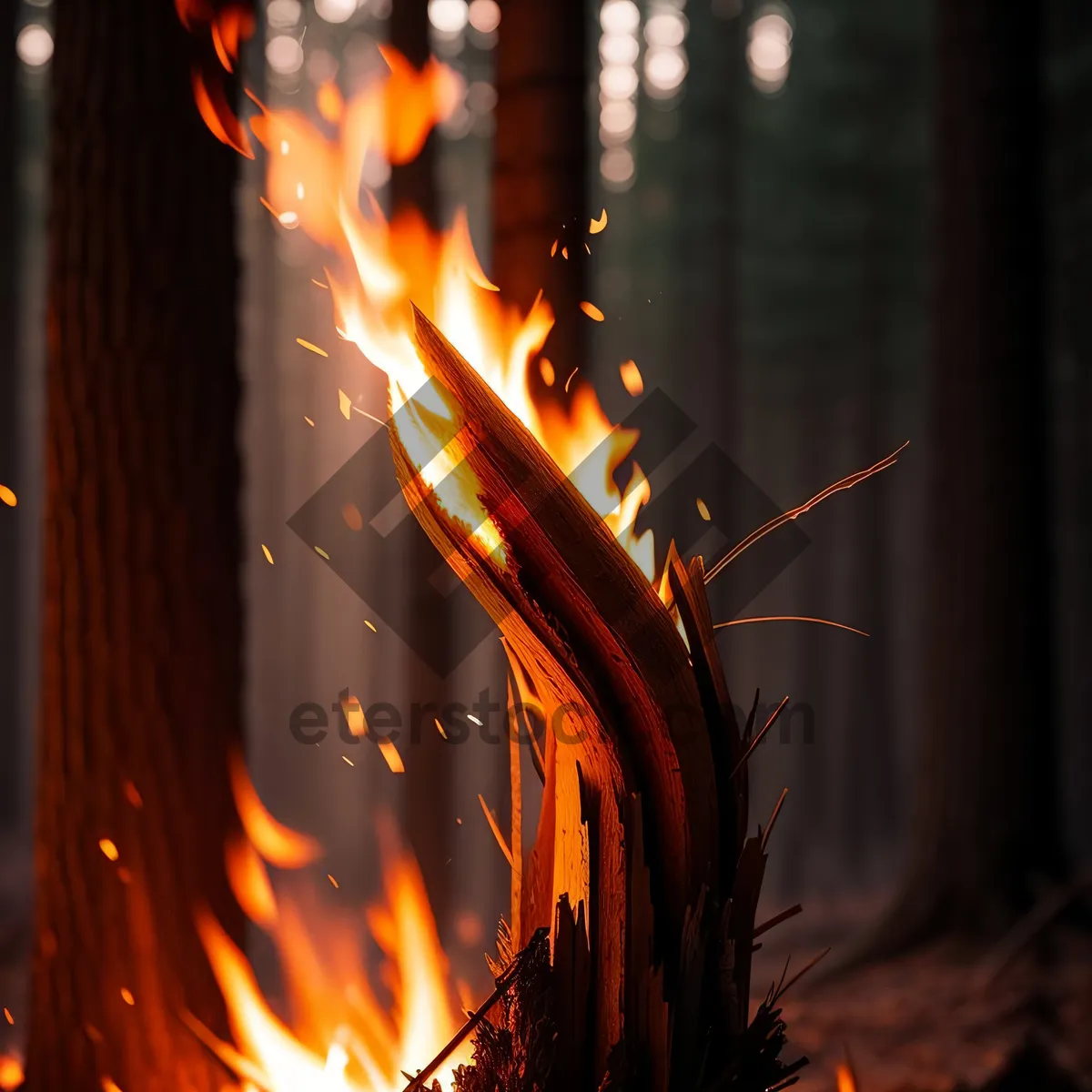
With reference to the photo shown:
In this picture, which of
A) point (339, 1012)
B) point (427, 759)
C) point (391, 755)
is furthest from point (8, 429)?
point (339, 1012)

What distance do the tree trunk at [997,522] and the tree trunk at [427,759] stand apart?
2519mm

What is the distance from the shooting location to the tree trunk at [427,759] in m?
4.29

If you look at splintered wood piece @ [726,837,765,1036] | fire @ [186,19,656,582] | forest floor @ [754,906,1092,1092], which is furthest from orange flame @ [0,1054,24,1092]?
forest floor @ [754,906,1092,1092]

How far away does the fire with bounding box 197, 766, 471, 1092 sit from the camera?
7.78ft

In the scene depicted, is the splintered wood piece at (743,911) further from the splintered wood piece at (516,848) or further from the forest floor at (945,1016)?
the forest floor at (945,1016)

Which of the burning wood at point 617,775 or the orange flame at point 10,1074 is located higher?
the orange flame at point 10,1074

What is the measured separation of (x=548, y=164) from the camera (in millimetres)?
3389

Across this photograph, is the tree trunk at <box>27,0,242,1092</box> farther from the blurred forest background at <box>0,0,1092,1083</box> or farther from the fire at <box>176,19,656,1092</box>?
the blurred forest background at <box>0,0,1092,1083</box>

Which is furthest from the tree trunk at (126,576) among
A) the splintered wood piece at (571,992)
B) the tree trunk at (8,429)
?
the tree trunk at (8,429)

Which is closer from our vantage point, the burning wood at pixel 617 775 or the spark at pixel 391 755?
the burning wood at pixel 617 775

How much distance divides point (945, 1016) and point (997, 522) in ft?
8.17

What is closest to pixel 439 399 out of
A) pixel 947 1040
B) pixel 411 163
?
pixel 411 163

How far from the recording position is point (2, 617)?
1112 cm

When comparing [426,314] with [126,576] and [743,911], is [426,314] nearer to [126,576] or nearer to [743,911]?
[126,576]
